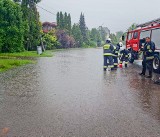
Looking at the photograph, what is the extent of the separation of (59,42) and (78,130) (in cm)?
5675

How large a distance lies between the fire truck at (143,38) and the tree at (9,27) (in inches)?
539

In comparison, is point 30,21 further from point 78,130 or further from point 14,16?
point 78,130

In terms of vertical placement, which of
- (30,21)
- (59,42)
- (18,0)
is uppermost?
(18,0)

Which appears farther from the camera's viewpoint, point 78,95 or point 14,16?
point 14,16

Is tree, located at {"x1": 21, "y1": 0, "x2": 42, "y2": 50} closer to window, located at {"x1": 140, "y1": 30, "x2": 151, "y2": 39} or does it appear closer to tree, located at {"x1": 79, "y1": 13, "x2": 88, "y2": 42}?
window, located at {"x1": 140, "y1": 30, "x2": 151, "y2": 39}

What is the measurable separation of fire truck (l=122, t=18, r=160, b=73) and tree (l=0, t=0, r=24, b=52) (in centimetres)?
1369

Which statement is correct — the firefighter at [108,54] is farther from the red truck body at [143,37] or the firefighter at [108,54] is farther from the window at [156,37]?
Result: the window at [156,37]

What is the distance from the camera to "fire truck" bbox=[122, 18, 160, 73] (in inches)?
579

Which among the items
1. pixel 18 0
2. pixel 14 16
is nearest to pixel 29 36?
pixel 18 0

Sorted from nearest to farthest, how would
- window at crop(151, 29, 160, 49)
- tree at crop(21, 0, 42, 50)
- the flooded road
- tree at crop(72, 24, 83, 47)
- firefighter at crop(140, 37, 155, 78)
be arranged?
the flooded road
firefighter at crop(140, 37, 155, 78)
window at crop(151, 29, 160, 49)
tree at crop(21, 0, 42, 50)
tree at crop(72, 24, 83, 47)

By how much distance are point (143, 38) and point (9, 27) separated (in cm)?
1717

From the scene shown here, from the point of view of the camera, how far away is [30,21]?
1582 inches

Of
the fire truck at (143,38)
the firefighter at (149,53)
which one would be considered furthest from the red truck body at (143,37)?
the firefighter at (149,53)

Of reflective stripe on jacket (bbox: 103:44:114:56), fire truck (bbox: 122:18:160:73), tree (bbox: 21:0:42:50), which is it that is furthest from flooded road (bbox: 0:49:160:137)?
tree (bbox: 21:0:42:50)
